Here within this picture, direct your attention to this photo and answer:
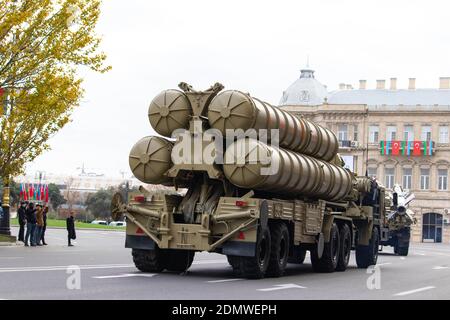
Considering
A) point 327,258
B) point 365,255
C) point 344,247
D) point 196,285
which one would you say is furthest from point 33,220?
point 196,285

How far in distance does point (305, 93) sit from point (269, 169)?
96330mm

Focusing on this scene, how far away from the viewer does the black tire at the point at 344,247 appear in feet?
83.8

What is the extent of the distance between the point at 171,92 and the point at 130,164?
176 centimetres

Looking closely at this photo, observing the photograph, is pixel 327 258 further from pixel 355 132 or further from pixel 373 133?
pixel 355 132

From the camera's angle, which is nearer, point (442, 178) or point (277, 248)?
point (277, 248)

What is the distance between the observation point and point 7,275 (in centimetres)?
1797

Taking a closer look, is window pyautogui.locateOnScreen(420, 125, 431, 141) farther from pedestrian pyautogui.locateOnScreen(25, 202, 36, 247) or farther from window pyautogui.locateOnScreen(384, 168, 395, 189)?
pedestrian pyautogui.locateOnScreen(25, 202, 36, 247)

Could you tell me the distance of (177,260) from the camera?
69.7ft

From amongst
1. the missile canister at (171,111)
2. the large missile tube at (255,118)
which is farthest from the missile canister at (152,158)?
the large missile tube at (255,118)

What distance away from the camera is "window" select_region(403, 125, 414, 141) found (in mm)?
107562

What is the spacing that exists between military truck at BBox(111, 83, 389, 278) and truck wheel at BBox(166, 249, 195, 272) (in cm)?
2

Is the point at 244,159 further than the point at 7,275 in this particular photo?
Yes
